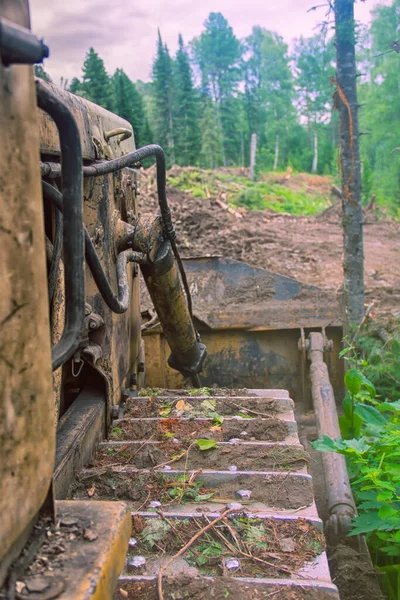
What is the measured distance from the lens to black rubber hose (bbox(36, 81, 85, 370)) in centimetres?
130

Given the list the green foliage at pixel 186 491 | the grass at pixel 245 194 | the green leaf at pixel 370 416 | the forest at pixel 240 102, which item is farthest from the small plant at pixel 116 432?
the forest at pixel 240 102

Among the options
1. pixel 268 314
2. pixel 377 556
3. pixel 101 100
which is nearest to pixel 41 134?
pixel 377 556

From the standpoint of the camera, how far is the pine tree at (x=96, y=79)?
28234 mm

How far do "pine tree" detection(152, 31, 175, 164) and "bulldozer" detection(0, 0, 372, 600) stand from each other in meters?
34.3

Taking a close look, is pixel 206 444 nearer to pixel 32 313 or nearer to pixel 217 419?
pixel 217 419

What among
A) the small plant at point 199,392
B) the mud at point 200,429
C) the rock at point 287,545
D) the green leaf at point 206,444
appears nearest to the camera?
the rock at point 287,545

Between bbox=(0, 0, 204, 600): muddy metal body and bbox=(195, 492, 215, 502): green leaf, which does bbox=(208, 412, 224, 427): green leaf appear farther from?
bbox=(0, 0, 204, 600): muddy metal body

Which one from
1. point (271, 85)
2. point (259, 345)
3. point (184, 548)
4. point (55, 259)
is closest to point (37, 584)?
point (184, 548)

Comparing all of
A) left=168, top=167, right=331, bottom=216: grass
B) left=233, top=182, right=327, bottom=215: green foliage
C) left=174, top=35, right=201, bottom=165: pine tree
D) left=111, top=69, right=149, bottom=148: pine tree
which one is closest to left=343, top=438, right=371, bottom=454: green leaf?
left=168, top=167, right=331, bottom=216: grass

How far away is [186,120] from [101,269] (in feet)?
122

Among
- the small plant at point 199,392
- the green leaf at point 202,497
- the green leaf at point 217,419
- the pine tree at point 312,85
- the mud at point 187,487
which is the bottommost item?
the green leaf at point 202,497

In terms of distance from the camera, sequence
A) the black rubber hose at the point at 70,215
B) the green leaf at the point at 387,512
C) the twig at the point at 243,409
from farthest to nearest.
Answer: the twig at the point at 243,409, the green leaf at the point at 387,512, the black rubber hose at the point at 70,215

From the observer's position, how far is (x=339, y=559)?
3.21m

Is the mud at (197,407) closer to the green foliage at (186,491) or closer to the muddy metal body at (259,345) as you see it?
the green foliage at (186,491)
